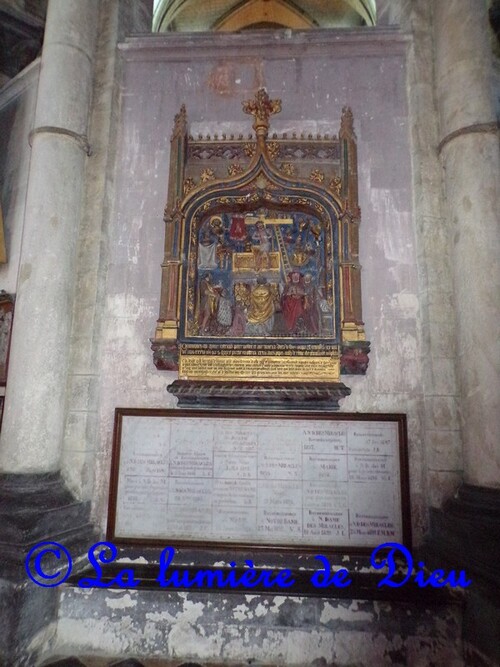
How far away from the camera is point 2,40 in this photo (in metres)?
5.79

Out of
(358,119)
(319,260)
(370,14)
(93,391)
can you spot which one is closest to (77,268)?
(93,391)

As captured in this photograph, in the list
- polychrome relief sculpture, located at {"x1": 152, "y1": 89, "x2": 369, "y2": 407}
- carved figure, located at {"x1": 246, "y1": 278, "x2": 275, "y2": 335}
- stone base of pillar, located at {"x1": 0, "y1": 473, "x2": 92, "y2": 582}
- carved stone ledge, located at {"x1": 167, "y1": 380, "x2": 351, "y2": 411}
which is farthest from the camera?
carved figure, located at {"x1": 246, "y1": 278, "x2": 275, "y2": 335}

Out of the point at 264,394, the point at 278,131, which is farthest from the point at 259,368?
the point at 278,131

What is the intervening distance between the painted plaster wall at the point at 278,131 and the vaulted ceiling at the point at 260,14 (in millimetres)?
3954

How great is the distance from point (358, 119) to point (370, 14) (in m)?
4.01

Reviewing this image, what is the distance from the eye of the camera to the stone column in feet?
10.9

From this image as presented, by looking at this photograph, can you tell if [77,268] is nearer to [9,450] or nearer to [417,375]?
[9,450]

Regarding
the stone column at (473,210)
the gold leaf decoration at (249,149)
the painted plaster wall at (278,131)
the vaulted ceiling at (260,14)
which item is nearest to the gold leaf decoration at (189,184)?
the painted plaster wall at (278,131)

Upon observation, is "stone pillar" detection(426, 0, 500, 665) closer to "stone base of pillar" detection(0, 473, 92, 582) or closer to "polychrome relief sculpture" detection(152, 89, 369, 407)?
"polychrome relief sculpture" detection(152, 89, 369, 407)

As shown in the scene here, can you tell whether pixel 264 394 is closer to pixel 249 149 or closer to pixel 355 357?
pixel 355 357

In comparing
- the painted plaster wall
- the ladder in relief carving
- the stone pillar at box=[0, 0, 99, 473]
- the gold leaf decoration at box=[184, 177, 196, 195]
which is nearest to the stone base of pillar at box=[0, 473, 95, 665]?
the stone pillar at box=[0, 0, 99, 473]

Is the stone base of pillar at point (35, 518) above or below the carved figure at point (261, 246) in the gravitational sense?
below

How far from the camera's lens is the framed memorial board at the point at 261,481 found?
3529 mm

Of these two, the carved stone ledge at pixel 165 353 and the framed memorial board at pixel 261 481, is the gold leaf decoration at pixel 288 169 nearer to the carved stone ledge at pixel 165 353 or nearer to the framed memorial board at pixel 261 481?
the carved stone ledge at pixel 165 353
